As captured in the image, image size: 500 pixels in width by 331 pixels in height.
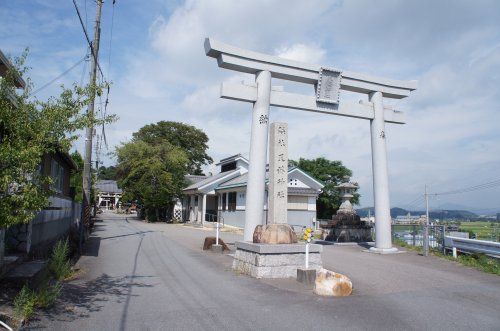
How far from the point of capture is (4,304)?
6125 mm

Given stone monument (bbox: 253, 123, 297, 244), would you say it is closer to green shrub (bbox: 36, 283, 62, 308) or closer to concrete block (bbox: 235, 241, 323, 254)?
concrete block (bbox: 235, 241, 323, 254)

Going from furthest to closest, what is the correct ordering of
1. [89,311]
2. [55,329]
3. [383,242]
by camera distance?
[383,242], [89,311], [55,329]

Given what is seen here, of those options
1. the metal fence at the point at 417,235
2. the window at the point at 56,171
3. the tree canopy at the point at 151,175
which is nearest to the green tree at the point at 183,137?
the tree canopy at the point at 151,175

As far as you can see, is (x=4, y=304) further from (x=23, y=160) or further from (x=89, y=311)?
(x=23, y=160)

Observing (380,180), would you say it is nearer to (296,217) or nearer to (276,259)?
(276,259)

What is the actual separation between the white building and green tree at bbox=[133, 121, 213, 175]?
44.2 feet

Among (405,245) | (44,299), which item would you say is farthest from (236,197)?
(44,299)

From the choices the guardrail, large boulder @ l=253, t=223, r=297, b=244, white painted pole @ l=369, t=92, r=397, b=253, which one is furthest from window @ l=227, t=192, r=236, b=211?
large boulder @ l=253, t=223, r=297, b=244

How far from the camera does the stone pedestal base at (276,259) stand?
997cm

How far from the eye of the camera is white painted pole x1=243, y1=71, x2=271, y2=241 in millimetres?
12297

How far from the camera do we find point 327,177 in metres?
42.1

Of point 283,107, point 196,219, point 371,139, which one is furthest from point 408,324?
point 196,219

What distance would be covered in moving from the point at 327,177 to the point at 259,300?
35411 millimetres

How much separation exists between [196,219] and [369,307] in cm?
3276
